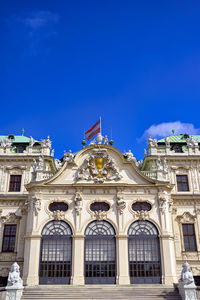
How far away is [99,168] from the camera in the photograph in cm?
3375

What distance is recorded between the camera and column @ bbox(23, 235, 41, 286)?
2866 centimetres

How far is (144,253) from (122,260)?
2.27 metres

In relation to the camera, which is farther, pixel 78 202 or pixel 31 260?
pixel 78 202

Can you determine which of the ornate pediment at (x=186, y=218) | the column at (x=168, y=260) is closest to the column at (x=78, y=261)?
the column at (x=168, y=260)

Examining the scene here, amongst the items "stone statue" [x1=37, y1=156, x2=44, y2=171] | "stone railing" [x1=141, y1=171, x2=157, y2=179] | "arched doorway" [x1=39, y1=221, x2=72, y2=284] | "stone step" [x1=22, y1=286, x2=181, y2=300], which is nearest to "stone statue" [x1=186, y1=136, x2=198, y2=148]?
"stone railing" [x1=141, y1=171, x2=157, y2=179]

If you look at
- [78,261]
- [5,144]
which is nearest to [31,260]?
[78,261]

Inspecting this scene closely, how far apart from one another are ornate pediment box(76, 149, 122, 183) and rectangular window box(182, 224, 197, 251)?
29.8 ft

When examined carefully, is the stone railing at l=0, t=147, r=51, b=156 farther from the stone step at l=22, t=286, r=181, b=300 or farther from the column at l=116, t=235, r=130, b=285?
the stone step at l=22, t=286, r=181, b=300

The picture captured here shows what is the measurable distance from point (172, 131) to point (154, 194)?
47.5 feet

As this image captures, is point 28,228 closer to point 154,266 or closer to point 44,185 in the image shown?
point 44,185

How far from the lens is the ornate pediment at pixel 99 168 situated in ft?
108

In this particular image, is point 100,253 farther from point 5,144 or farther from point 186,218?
point 5,144

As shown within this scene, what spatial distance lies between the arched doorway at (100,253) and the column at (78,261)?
468mm

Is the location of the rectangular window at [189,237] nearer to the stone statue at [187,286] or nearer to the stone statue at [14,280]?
the stone statue at [187,286]
